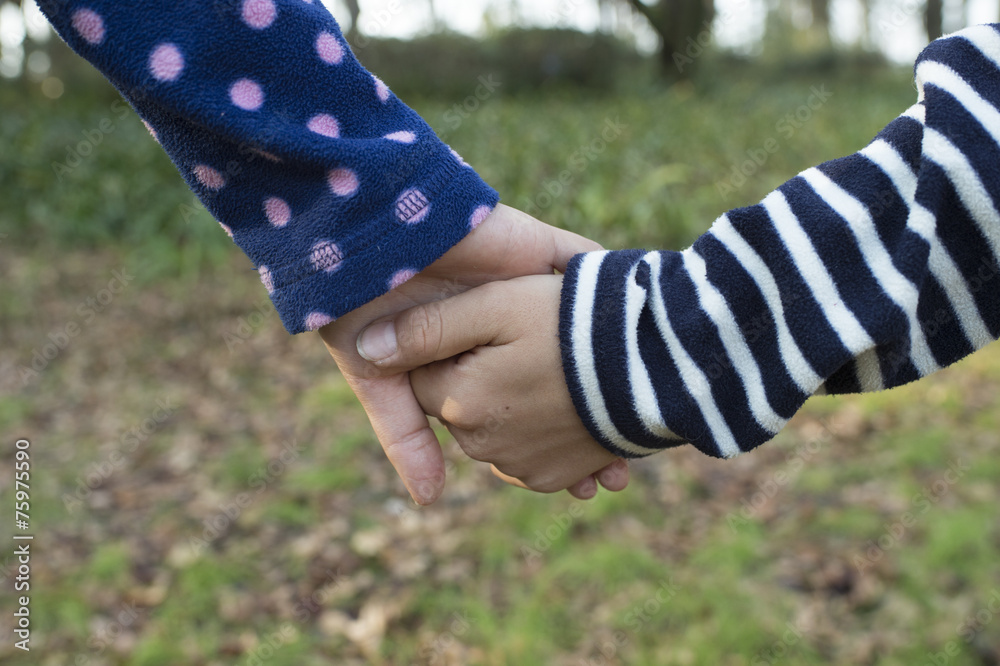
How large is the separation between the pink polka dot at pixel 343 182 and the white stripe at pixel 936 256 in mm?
803

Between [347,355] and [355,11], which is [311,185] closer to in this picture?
[347,355]

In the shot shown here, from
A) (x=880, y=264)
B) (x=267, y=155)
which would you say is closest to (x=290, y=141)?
(x=267, y=155)

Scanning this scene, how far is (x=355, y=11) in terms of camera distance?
1172 centimetres

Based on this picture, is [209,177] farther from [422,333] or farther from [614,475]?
[614,475]

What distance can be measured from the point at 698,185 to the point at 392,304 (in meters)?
5.90

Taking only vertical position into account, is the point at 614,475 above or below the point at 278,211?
below

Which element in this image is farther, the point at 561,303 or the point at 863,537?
the point at 863,537

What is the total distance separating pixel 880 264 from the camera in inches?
41.2

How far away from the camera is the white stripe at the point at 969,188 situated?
0.99 metres

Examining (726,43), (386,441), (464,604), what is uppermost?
(386,441)

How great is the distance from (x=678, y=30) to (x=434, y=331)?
13.1 meters

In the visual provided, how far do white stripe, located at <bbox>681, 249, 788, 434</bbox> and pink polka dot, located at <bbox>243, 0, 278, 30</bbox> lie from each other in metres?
0.80

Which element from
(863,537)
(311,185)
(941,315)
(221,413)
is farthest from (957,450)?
(221,413)

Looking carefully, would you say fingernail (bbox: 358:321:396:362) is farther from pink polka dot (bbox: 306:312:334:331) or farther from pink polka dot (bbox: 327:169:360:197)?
pink polka dot (bbox: 327:169:360:197)
